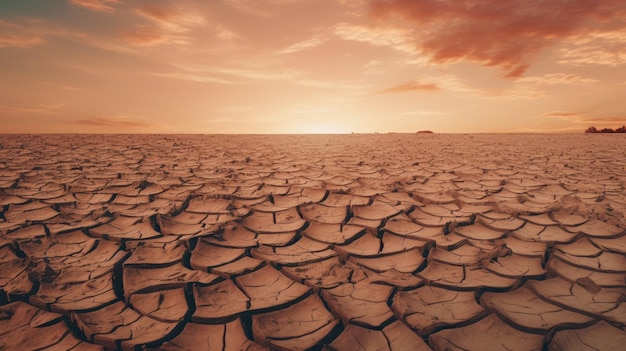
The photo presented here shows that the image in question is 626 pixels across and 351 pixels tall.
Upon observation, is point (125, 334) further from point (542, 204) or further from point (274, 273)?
point (542, 204)

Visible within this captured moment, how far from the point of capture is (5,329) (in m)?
1.08

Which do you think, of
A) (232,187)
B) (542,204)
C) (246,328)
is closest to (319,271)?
(246,328)

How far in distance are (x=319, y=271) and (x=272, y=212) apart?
91 cm

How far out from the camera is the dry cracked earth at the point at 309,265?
3.53 ft

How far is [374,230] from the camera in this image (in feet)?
6.43

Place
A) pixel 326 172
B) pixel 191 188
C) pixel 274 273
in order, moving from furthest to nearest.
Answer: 1. pixel 326 172
2. pixel 191 188
3. pixel 274 273

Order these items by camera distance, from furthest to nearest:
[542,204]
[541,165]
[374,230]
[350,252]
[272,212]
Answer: [541,165]
[542,204]
[272,212]
[374,230]
[350,252]

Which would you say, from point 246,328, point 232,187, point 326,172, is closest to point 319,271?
point 246,328

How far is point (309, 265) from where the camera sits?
4.97ft

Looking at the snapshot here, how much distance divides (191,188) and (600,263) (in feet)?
9.07

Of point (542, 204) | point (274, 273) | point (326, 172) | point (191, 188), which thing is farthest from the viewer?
point (326, 172)

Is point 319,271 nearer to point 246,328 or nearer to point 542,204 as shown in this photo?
point 246,328

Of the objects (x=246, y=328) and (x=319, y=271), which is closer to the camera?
(x=246, y=328)

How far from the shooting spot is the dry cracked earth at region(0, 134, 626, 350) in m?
1.08
